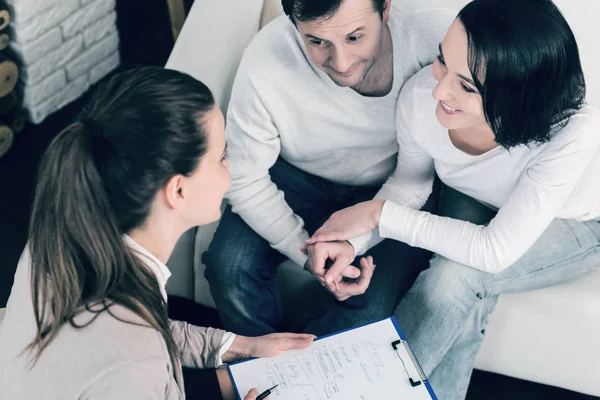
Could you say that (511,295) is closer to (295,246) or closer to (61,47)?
(295,246)

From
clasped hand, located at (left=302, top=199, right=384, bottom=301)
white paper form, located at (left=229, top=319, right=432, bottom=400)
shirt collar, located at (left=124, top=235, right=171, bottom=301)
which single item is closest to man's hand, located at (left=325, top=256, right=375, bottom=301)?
clasped hand, located at (left=302, top=199, right=384, bottom=301)

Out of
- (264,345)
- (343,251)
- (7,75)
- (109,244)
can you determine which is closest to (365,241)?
(343,251)

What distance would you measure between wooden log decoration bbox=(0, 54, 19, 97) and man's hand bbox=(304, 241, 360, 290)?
96cm

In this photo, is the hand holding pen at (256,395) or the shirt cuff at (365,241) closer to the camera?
the hand holding pen at (256,395)

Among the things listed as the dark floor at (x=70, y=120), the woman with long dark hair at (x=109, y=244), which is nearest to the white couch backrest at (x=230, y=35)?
the woman with long dark hair at (x=109, y=244)

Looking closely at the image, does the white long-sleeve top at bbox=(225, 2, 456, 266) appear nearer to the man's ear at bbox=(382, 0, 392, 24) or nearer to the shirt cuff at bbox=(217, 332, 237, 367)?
the man's ear at bbox=(382, 0, 392, 24)

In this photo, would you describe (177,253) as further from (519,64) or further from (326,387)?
(519,64)

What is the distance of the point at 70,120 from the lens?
201cm

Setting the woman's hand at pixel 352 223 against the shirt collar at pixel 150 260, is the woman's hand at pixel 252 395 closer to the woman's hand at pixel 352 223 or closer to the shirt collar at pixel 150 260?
the shirt collar at pixel 150 260

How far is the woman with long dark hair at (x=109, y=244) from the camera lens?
844 mm

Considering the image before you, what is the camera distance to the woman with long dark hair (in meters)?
0.84

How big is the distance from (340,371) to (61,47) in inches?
49.5

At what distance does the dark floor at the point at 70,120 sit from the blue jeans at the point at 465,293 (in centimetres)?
28

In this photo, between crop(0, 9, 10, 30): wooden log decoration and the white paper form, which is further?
crop(0, 9, 10, 30): wooden log decoration
